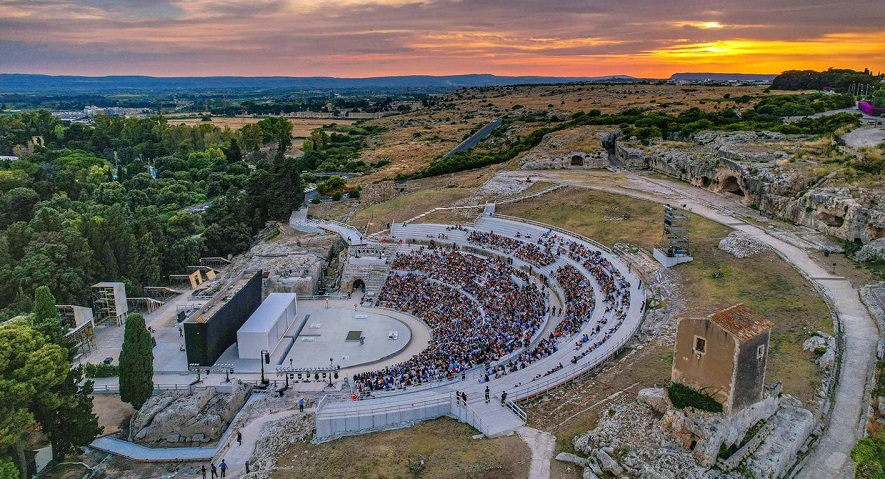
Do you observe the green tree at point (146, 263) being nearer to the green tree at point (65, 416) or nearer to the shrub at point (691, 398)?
the green tree at point (65, 416)

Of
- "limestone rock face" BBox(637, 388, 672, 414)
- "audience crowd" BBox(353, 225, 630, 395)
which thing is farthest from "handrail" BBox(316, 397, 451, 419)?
"limestone rock face" BBox(637, 388, 672, 414)

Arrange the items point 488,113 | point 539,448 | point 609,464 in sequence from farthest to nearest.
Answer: point 488,113
point 539,448
point 609,464

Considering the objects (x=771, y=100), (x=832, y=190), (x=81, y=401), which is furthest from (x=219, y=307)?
(x=771, y=100)

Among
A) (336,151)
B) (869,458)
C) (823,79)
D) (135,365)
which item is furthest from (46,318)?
(823,79)

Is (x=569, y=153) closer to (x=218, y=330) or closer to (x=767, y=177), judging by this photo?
(x=767, y=177)

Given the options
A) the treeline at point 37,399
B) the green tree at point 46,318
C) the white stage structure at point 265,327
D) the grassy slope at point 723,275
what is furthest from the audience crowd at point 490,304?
the green tree at point 46,318

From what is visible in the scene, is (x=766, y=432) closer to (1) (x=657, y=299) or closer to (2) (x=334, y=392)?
(1) (x=657, y=299)
